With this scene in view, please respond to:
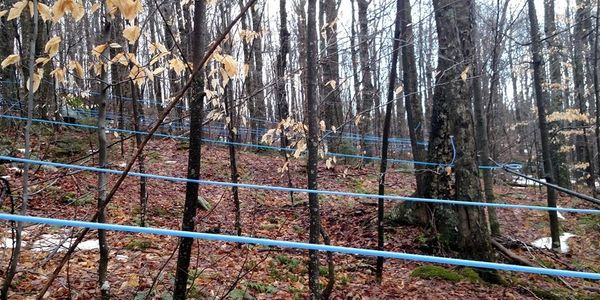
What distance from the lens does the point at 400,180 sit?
37.8 feet

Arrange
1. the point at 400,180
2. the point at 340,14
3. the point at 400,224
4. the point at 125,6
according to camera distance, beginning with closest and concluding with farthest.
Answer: the point at 125,6 < the point at 340,14 < the point at 400,224 < the point at 400,180

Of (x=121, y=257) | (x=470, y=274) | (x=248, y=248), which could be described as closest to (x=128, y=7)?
(x=248, y=248)

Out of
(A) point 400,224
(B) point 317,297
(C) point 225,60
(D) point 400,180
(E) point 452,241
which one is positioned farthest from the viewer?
(D) point 400,180

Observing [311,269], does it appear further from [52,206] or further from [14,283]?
[52,206]

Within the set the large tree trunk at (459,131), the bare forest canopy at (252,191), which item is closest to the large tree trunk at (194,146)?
the bare forest canopy at (252,191)

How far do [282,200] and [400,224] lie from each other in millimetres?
2716

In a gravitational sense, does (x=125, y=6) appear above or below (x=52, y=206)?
above

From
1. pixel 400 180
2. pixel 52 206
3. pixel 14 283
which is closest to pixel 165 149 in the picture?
pixel 52 206

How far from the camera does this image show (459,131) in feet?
16.9

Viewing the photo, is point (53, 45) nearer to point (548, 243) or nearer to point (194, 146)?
point (194, 146)

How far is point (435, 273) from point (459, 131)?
5.83ft

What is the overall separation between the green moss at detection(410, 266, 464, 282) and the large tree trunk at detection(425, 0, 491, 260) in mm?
290

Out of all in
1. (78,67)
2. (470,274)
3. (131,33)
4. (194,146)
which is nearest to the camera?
(131,33)

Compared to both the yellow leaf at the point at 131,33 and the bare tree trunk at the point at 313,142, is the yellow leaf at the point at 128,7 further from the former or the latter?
the bare tree trunk at the point at 313,142
